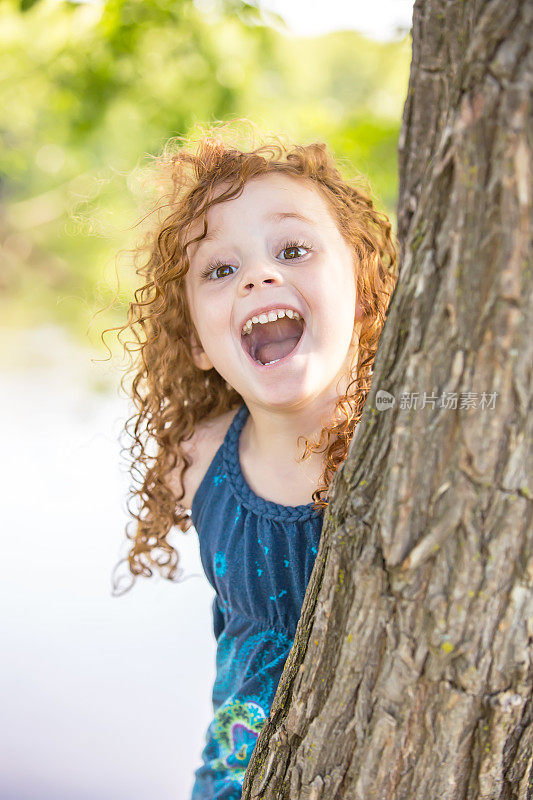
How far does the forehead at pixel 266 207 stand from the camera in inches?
41.6

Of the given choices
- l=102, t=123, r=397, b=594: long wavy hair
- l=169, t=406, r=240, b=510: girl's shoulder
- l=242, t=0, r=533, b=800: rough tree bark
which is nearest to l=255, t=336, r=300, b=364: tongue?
l=102, t=123, r=397, b=594: long wavy hair

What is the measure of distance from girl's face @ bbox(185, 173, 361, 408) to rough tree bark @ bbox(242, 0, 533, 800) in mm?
408

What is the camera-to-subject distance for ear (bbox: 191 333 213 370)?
4.25 feet

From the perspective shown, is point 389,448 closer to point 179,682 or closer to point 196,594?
point 179,682

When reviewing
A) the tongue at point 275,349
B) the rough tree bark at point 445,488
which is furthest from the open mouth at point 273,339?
the rough tree bark at point 445,488

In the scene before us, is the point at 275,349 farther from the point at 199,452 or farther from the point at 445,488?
the point at 445,488

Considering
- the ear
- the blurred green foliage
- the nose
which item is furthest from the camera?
the blurred green foliage

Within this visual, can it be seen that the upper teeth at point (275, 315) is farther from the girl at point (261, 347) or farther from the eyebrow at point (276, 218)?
the eyebrow at point (276, 218)

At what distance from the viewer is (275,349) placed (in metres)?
1.13

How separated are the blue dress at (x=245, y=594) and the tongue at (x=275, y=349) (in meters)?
→ 0.20

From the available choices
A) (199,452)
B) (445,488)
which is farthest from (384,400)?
(199,452)

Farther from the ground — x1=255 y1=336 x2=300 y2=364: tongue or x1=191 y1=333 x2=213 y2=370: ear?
x1=191 y1=333 x2=213 y2=370: ear

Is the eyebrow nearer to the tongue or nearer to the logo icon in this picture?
the tongue

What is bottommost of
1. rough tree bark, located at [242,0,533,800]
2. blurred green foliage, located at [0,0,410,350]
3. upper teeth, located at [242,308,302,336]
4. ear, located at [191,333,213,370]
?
rough tree bark, located at [242,0,533,800]
